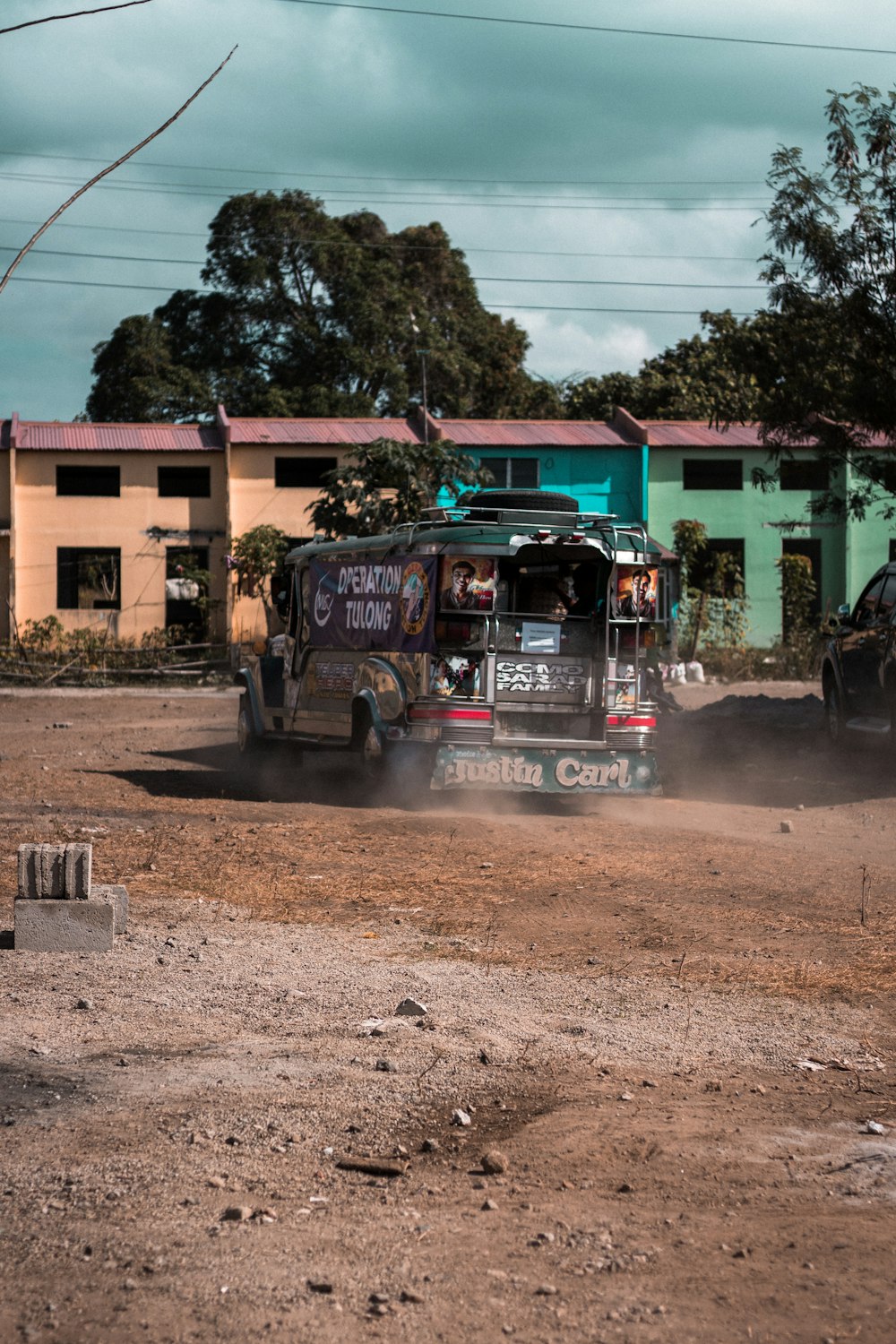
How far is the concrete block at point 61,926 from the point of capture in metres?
7.34

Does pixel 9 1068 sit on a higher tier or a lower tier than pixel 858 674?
lower

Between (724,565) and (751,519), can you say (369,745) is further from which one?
(751,519)

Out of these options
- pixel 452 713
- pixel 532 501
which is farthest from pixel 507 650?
pixel 532 501

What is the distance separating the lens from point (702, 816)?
1320cm

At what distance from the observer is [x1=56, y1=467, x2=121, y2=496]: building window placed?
125ft

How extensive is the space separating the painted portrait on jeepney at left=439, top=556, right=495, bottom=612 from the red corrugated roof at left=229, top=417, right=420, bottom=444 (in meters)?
25.7

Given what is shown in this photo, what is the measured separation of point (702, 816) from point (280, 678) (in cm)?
541

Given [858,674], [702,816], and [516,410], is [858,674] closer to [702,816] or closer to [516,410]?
[702,816]

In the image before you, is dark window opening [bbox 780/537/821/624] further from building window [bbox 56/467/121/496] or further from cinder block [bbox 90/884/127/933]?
cinder block [bbox 90/884/127/933]

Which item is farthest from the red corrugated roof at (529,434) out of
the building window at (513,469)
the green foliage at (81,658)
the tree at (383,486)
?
the tree at (383,486)

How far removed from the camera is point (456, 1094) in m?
5.30

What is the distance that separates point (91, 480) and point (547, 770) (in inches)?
1091

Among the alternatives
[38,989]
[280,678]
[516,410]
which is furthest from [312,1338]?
[516,410]

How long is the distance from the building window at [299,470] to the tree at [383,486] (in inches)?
361
